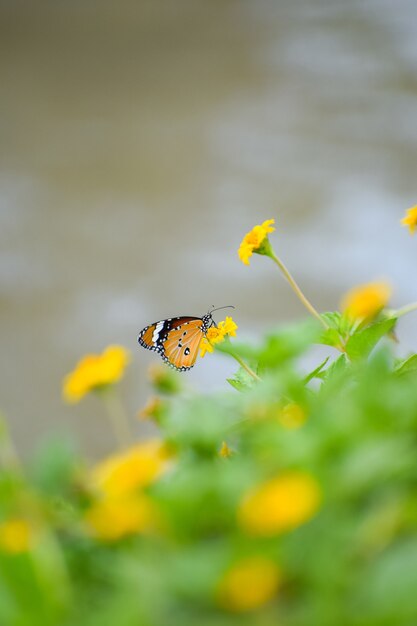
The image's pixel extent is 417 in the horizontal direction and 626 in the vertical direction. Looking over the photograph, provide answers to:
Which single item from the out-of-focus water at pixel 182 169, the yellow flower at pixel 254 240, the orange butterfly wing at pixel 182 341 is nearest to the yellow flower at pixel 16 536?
the yellow flower at pixel 254 240

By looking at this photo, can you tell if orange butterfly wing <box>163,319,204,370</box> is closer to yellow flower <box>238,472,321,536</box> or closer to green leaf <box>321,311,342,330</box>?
green leaf <box>321,311,342,330</box>

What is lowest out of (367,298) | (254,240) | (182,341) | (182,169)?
(367,298)

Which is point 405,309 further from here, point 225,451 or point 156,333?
point 156,333

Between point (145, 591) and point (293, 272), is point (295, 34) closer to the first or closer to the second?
point (293, 272)

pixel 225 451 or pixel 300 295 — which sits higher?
pixel 300 295

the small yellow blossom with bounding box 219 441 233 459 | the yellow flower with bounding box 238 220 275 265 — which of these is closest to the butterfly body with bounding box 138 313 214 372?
the yellow flower with bounding box 238 220 275 265

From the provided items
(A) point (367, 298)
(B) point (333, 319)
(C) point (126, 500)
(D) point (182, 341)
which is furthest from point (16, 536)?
(D) point (182, 341)

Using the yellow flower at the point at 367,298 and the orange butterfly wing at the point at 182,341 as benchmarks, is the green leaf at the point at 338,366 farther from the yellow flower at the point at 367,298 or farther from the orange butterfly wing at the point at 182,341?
the orange butterfly wing at the point at 182,341
